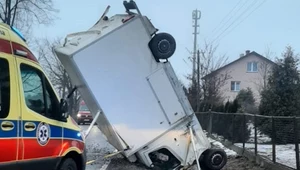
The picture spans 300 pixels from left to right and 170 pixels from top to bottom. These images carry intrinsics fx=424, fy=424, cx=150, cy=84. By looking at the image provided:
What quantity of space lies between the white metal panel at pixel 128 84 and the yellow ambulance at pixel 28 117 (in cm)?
187

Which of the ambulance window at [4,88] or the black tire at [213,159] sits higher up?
the ambulance window at [4,88]

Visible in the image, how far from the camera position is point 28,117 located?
5.93 meters

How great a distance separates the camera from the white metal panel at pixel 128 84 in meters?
8.97

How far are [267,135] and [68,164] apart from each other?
645 cm

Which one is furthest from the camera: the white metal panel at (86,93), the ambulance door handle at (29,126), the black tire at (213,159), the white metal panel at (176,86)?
Answer: the black tire at (213,159)

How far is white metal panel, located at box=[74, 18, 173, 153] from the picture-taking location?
8969 millimetres

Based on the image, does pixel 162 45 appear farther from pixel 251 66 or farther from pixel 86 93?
pixel 251 66

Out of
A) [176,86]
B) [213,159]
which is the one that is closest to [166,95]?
[176,86]

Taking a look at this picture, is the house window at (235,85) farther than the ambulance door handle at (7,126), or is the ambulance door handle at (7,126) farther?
the house window at (235,85)

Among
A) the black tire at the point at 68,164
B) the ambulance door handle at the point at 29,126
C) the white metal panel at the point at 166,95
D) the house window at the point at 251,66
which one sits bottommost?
the black tire at the point at 68,164

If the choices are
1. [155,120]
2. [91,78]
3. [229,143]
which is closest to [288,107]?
[229,143]

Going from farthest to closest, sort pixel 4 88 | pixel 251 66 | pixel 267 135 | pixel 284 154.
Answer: pixel 251 66, pixel 267 135, pixel 284 154, pixel 4 88

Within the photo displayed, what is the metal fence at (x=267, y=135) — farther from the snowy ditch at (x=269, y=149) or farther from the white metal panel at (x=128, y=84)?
the white metal panel at (x=128, y=84)

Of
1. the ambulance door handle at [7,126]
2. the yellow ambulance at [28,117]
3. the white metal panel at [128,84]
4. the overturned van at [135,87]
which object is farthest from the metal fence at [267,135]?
the ambulance door handle at [7,126]
